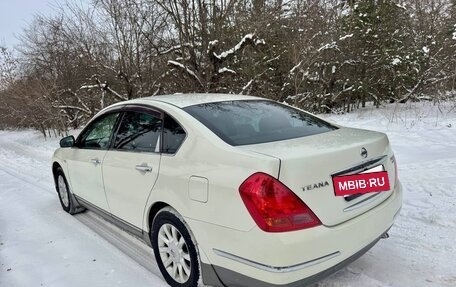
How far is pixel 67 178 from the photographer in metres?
4.62

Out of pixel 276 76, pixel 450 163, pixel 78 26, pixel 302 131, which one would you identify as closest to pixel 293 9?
pixel 276 76

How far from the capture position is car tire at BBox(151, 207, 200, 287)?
2.51 m

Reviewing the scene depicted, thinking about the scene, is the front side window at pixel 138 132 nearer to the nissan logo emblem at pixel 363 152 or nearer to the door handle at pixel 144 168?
the door handle at pixel 144 168

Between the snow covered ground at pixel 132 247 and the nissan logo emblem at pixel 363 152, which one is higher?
the nissan logo emblem at pixel 363 152

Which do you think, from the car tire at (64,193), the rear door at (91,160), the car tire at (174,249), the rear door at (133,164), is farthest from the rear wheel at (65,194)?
the car tire at (174,249)

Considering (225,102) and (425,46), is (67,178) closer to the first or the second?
(225,102)

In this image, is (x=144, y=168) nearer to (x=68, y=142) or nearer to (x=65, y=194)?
(x=68, y=142)

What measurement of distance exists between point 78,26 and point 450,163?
1423cm

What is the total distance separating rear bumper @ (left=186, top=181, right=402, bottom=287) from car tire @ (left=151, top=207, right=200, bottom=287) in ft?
0.41

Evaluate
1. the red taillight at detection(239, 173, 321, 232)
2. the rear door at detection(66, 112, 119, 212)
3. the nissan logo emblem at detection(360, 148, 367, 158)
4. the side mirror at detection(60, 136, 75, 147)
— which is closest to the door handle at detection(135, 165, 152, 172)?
the rear door at detection(66, 112, 119, 212)

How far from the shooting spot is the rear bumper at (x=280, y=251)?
6.50 feet

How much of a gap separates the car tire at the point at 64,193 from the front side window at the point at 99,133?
780 millimetres

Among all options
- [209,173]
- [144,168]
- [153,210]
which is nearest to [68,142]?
[144,168]

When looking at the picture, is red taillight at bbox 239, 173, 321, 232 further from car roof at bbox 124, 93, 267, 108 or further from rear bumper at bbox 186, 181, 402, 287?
car roof at bbox 124, 93, 267, 108
